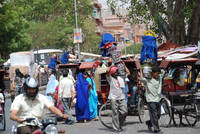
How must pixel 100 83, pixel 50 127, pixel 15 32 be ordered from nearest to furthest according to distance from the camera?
1. pixel 50 127
2. pixel 100 83
3. pixel 15 32

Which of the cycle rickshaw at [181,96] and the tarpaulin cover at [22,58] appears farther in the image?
the tarpaulin cover at [22,58]

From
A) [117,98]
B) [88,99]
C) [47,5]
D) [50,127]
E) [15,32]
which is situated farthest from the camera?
[47,5]

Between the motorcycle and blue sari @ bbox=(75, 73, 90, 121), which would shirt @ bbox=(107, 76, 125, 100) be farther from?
the motorcycle

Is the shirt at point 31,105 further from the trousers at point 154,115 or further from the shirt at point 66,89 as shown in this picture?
the shirt at point 66,89

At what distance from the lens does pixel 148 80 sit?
1266cm

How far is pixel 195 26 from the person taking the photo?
86.1 ft

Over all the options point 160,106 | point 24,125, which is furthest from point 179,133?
point 24,125

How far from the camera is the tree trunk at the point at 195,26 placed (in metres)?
25.9

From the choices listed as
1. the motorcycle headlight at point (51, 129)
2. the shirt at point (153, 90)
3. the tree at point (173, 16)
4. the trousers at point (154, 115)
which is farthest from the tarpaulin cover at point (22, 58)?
the motorcycle headlight at point (51, 129)

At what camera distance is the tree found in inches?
1038

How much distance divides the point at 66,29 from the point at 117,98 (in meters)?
48.4

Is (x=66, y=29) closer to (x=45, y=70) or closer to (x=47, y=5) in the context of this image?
(x=47, y=5)

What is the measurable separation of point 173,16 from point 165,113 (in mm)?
13795

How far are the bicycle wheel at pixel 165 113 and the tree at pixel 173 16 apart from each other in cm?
1301
